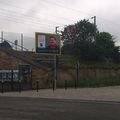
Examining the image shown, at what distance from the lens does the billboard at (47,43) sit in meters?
46.3

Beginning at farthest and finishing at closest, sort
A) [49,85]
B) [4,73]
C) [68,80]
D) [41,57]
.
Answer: [41,57]
[68,80]
[49,85]
[4,73]

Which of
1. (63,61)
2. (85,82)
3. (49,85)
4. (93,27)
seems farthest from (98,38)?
(49,85)

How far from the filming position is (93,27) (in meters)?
84.8

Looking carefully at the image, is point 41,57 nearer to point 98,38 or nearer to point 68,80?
point 68,80

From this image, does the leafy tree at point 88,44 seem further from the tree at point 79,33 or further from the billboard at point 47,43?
the billboard at point 47,43

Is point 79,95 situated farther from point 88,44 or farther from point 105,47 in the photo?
point 105,47

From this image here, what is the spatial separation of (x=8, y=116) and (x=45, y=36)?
96.5 ft

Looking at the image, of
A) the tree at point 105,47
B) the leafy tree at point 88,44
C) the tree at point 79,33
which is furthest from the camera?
the tree at point 79,33

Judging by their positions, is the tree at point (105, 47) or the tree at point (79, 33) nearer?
the tree at point (105, 47)

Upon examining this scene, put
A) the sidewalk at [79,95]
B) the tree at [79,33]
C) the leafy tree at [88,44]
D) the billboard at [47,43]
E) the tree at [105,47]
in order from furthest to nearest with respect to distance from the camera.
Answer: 1. the tree at [79,33]
2. the tree at [105,47]
3. the leafy tree at [88,44]
4. the billboard at [47,43]
5. the sidewalk at [79,95]

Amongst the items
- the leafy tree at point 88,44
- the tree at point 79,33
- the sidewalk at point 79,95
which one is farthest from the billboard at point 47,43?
the tree at point 79,33

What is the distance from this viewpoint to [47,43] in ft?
152

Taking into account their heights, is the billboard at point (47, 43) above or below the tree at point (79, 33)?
below

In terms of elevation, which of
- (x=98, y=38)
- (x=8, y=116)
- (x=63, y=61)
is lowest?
(x=8, y=116)
